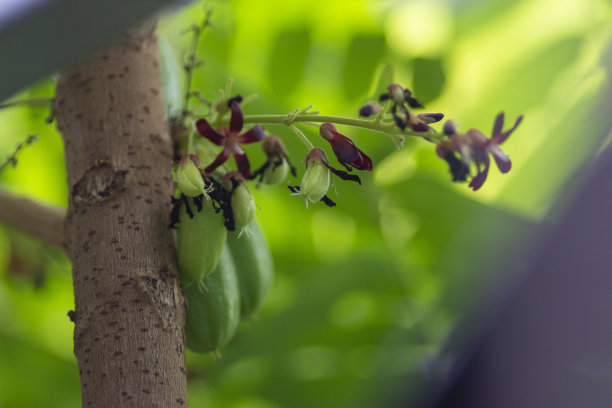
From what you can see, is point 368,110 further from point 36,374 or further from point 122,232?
point 36,374

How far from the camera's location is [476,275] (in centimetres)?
154

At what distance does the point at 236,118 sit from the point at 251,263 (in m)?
0.26

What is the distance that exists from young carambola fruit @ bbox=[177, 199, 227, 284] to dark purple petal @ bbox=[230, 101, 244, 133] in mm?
102

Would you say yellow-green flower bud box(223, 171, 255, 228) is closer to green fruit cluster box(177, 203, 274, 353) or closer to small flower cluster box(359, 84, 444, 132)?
green fruit cluster box(177, 203, 274, 353)

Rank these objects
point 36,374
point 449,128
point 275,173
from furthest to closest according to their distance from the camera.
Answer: point 36,374 → point 275,173 → point 449,128

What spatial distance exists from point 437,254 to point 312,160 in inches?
37.5

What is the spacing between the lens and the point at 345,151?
2.43 ft

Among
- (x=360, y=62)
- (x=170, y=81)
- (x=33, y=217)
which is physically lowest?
(x=33, y=217)

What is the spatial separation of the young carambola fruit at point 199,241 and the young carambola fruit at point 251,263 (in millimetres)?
110

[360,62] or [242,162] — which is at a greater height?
[360,62]

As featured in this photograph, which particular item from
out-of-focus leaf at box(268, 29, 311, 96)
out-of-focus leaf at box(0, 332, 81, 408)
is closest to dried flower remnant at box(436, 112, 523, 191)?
out-of-focus leaf at box(268, 29, 311, 96)

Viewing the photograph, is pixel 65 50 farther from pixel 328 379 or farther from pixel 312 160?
pixel 328 379

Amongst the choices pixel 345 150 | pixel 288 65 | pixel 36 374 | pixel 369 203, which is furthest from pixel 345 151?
pixel 36 374

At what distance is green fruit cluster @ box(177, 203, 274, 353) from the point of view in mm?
821
